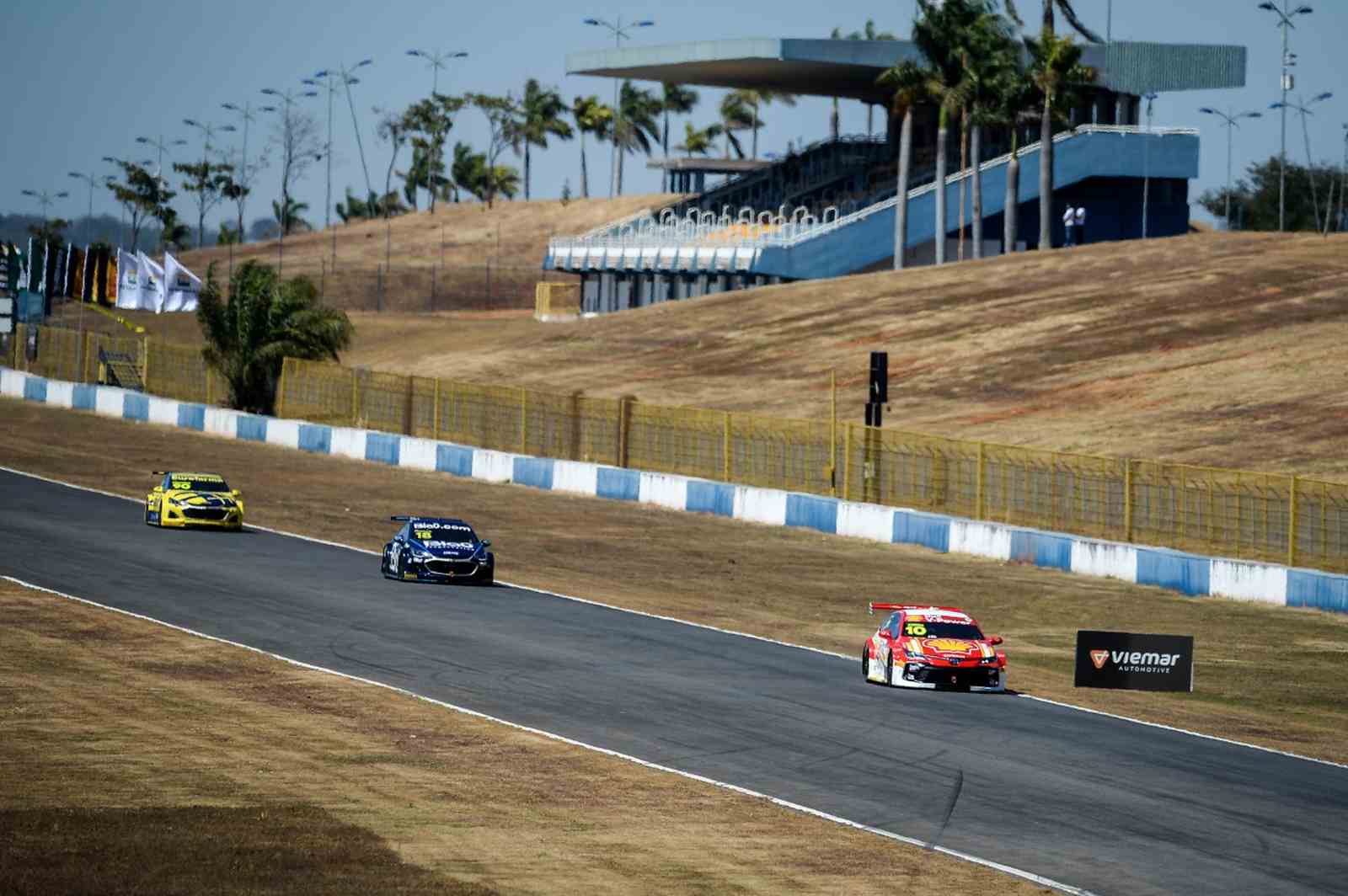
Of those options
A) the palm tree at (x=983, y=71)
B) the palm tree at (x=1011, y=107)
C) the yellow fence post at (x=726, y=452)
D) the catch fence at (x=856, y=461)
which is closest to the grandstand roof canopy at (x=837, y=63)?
the palm tree at (x=983, y=71)

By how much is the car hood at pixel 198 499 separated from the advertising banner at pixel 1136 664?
2068cm

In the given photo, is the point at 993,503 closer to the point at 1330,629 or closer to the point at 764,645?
the point at 1330,629

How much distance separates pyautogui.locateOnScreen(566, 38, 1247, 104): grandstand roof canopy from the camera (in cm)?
9612

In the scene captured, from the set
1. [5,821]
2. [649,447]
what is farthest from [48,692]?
[649,447]

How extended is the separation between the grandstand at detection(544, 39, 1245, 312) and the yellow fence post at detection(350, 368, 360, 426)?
3325cm

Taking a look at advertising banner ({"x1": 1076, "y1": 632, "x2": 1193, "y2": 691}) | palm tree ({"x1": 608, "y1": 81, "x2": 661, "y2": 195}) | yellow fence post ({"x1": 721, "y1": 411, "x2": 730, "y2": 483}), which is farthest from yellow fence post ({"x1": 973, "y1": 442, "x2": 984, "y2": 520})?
palm tree ({"x1": 608, "y1": 81, "x2": 661, "y2": 195})

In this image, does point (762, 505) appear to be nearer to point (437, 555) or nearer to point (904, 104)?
point (437, 555)

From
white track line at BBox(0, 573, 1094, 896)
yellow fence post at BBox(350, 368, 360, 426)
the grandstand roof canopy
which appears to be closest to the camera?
white track line at BBox(0, 573, 1094, 896)

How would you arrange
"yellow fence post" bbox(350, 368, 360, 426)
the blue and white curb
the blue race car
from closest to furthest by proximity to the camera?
the blue race car, the blue and white curb, "yellow fence post" bbox(350, 368, 360, 426)

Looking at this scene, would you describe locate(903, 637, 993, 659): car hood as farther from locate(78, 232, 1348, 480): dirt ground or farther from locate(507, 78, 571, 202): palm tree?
locate(507, 78, 571, 202): palm tree

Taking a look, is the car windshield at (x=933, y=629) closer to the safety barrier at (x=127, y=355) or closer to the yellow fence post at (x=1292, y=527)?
the yellow fence post at (x=1292, y=527)

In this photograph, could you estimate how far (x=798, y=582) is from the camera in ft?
126

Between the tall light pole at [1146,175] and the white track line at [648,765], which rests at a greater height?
the tall light pole at [1146,175]

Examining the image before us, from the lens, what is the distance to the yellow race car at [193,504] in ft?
A: 134
